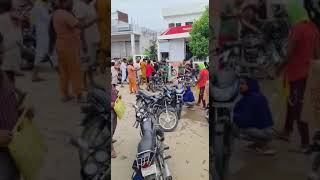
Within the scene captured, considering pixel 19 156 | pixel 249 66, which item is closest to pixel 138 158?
pixel 19 156

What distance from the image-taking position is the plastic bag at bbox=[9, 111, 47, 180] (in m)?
1.96

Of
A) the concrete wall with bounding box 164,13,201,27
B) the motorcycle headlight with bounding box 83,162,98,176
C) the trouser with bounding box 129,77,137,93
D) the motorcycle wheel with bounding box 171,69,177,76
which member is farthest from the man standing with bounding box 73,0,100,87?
the concrete wall with bounding box 164,13,201,27

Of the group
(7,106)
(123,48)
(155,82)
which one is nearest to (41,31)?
(7,106)

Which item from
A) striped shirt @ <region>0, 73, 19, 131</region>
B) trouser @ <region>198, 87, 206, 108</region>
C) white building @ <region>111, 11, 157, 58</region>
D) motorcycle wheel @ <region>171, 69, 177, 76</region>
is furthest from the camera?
white building @ <region>111, 11, 157, 58</region>

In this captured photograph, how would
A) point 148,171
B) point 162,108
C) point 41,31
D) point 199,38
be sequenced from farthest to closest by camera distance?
point 199,38
point 162,108
point 148,171
point 41,31

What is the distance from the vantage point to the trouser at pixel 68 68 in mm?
1950

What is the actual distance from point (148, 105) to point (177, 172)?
211cm

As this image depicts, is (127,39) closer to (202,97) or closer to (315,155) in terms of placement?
(202,97)

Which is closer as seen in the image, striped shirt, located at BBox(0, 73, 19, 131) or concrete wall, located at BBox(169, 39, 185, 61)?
striped shirt, located at BBox(0, 73, 19, 131)

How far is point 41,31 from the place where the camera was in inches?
76.1

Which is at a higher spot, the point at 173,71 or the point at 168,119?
the point at 173,71

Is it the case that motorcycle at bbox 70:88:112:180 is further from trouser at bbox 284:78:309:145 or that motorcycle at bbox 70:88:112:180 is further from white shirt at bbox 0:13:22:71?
trouser at bbox 284:78:309:145

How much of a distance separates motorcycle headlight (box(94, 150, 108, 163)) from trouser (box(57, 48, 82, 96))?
36 cm

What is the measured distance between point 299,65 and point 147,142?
2.54 m
